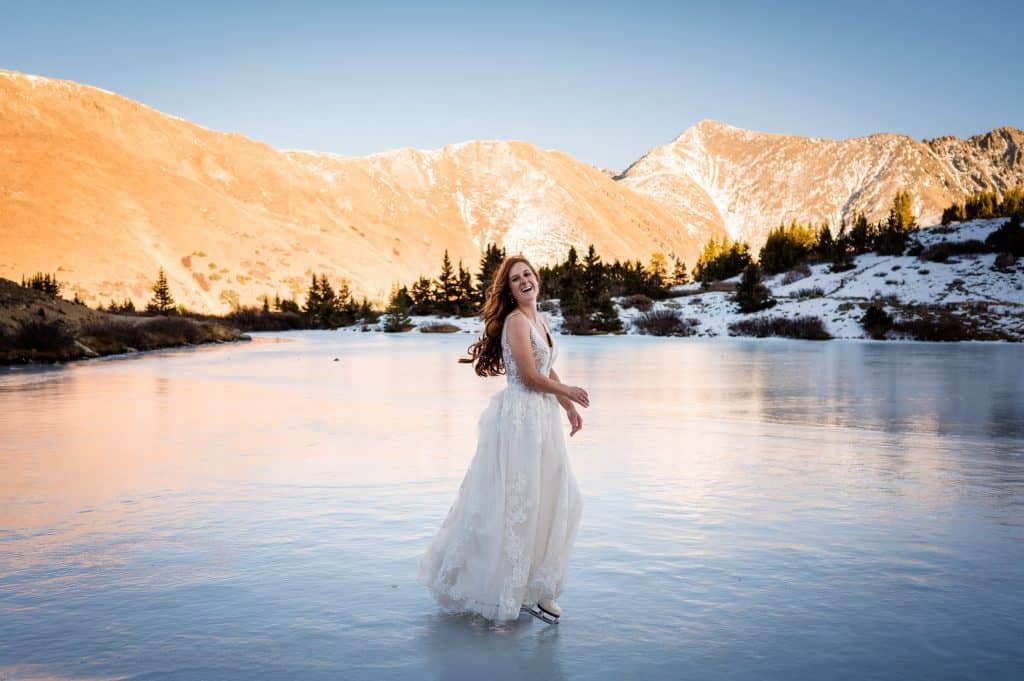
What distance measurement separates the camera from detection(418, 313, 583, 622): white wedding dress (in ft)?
14.4

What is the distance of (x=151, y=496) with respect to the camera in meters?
7.61

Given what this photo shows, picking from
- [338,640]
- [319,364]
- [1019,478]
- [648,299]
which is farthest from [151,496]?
[648,299]

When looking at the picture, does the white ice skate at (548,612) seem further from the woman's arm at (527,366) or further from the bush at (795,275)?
the bush at (795,275)

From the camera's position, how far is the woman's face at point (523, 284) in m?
4.48

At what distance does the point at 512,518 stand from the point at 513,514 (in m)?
0.02

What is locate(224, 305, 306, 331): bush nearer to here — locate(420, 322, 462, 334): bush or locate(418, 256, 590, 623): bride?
locate(420, 322, 462, 334): bush

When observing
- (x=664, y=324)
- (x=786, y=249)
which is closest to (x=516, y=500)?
(x=664, y=324)

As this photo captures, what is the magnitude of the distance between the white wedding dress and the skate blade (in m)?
0.11

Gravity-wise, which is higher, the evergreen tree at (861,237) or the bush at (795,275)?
the evergreen tree at (861,237)

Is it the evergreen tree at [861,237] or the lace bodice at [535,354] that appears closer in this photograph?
the lace bodice at [535,354]

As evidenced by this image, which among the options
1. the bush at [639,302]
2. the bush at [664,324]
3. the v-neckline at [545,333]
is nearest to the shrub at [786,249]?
the bush at [639,302]

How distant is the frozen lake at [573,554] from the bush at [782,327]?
33.1 metres

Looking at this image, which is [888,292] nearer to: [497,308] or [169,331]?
[169,331]

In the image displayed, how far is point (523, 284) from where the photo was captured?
4492mm
